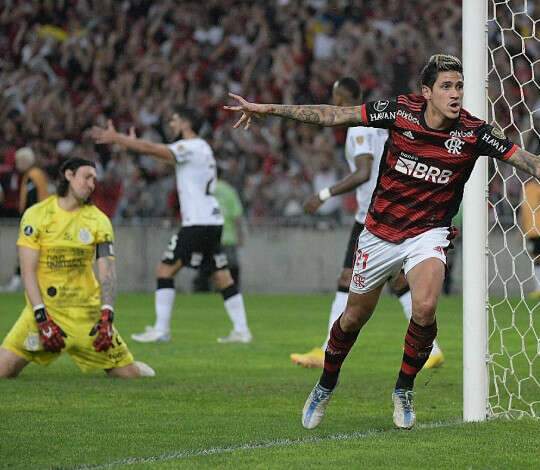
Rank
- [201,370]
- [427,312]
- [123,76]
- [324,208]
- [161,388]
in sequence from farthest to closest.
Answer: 1. [123,76]
2. [324,208]
3. [201,370]
4. [161,388]
5. [427,312]

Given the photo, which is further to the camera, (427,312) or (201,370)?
(201,370)

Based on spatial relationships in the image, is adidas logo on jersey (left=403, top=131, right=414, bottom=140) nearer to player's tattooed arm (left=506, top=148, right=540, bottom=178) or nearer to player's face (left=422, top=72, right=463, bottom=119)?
player's face (left=422, top=72, right=463, bottom=119)

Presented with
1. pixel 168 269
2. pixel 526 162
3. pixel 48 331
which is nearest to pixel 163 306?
pixel 168 269

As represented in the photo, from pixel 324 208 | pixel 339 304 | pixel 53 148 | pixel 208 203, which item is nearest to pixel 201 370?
pixel 339 304

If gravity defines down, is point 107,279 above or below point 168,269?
above

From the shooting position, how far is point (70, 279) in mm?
9391

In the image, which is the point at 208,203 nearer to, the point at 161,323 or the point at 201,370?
the point at 161,323

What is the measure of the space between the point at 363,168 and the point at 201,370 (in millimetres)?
2102

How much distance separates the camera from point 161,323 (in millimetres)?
12703

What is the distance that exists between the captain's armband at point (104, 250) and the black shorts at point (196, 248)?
10.5 ft

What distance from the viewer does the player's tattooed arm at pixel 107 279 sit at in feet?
29.9

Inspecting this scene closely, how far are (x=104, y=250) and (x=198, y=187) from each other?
11.8ft

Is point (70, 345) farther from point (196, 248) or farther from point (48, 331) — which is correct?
point (196, 248)

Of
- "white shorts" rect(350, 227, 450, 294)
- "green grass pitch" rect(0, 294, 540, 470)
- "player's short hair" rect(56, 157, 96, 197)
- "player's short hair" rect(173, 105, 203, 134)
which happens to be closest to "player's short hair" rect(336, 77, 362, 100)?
"player's short hair" rect(56, 157, 96, 197)
